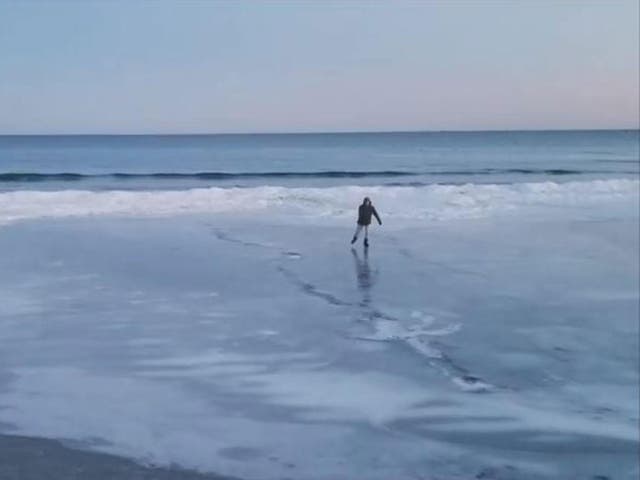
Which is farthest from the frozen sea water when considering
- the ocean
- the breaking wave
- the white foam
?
the breaking wave

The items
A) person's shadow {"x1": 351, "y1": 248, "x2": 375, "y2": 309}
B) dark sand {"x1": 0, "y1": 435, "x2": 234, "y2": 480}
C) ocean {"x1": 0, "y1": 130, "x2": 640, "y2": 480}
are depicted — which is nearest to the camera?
dark sand {"x1": 0, "y1": 435, "x2": 234, "y2": 480}

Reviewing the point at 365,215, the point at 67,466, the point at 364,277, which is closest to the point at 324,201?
the point at 365,215

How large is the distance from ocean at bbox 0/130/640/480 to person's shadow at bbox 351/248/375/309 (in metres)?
0.06

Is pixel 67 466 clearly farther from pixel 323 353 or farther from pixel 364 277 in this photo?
pixel 364 277

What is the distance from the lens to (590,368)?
7.79 meters

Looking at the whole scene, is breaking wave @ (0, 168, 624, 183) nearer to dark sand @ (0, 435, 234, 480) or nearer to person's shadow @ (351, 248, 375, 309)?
person's shadow @ (351, 248, 375, 309)

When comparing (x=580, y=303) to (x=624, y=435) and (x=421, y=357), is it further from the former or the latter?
(x=624, y=435)

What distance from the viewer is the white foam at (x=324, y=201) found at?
2453 centimetres

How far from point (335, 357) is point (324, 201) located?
19.9 metres

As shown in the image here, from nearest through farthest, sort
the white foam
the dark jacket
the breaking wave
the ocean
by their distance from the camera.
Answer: the ocean → the dark jacket → the white foam → the breaking wave

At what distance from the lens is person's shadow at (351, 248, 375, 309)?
1169 centimetres

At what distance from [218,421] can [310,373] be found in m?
1.49

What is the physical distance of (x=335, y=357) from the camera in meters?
8.67

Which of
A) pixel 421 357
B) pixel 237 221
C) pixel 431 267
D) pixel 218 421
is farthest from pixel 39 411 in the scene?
pixel 237 221
